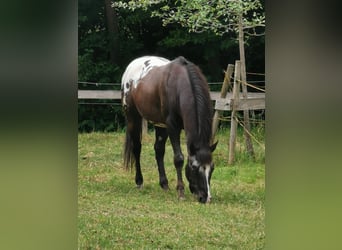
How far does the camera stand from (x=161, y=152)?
1.41 metres

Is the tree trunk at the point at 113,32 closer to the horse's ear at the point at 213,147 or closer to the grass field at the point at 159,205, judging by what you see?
the grass field at the point at 159,205

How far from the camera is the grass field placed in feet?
4.41

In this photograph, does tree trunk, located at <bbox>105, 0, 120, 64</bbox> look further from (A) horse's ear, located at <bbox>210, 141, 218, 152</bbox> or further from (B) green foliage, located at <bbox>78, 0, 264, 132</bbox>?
(A) horse's ear, located at <bbox>210, 141, 218, 152</bbox>

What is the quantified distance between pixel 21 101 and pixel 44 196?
0.69 feet

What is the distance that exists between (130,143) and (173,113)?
0.12 m

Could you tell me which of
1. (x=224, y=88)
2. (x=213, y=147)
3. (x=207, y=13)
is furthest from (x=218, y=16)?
(x=213, y=147)

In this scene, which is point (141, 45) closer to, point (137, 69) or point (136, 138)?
point (137, 69)

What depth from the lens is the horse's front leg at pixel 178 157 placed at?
141cm

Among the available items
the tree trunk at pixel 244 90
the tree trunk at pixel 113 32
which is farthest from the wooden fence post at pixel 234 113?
the tree trunk at pixel 113 32

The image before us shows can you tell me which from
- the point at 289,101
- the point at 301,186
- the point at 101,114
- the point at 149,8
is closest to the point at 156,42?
the point at 149,8

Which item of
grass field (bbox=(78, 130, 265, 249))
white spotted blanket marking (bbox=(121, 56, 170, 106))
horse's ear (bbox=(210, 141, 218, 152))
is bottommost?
grass field (bbox=(78, 130, 265, 249))

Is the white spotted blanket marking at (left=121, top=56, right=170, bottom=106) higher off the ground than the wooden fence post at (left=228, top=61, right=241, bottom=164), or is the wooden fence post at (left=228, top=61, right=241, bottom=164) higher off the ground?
the white spotted blanket marking at (left=121, top=56, right=170, bottom=106)

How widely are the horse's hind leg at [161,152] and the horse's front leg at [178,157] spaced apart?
0.02 metres

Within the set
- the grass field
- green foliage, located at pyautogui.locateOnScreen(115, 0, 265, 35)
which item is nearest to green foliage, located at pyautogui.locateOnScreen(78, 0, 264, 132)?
green foliage, located at pyautogui.locateOnScreen(115, 0, 265, 35)
